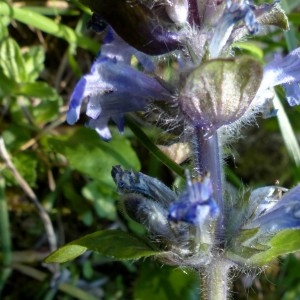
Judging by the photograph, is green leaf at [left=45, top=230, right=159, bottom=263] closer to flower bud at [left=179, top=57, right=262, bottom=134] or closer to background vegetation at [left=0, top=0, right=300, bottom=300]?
flower bud at [left=179, top=57, right=262, bottom=134]

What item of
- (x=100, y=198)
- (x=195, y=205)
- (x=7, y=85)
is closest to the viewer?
(x=195, y=205)

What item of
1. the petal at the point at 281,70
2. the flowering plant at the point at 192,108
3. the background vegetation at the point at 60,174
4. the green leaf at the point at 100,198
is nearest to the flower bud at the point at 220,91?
the flowering plant at the point at 192,108

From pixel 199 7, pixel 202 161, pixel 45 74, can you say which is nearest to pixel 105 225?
pixel 45 74

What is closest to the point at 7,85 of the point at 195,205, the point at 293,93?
the point at 293,93

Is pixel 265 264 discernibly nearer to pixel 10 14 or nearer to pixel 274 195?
pixel 274 195

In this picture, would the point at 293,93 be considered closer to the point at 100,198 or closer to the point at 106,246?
the point at 106,246

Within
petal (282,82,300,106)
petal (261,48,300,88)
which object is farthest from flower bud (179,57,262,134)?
petal (282,82,300,106)

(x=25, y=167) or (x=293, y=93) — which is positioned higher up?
(x=293, y=93)

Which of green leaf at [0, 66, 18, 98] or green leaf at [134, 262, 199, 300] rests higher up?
green leaf at [0, 66, 18, 98]
